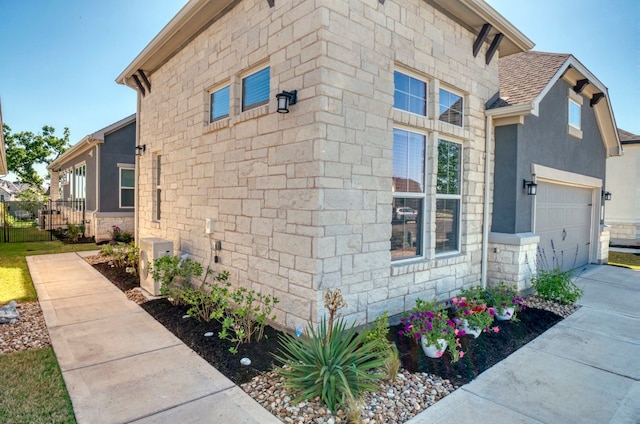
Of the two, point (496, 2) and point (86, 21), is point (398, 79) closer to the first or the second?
point (496, 2)

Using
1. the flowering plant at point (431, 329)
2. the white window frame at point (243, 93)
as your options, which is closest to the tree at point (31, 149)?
the white window frame at point (243, 93)

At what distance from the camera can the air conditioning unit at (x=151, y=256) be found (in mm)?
6418

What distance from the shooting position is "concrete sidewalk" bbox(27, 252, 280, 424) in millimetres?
2936

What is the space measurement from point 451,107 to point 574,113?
4.91 meters

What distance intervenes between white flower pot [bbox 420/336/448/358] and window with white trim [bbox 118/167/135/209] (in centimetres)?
1340

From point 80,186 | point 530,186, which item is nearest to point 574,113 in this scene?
point 530,186

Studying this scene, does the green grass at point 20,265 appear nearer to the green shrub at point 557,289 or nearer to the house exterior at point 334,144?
the house exterior at point 334,144

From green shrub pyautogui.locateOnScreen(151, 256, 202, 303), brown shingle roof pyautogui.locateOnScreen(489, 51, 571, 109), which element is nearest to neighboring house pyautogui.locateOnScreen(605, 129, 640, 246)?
brown shingle roof pyautogui.locateOnScreen(489, 51, 571, 109)

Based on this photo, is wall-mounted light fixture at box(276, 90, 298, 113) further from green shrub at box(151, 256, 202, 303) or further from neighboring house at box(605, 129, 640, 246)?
neighboring house at box(605, 129, 640, 246)

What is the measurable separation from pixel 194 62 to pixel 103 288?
483 cm

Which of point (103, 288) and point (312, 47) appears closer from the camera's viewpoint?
point (312, 47)

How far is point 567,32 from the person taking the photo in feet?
32.7

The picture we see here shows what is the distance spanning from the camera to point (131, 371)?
12.1 ft

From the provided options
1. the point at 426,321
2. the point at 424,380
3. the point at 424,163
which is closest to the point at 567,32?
the point at 424,163
